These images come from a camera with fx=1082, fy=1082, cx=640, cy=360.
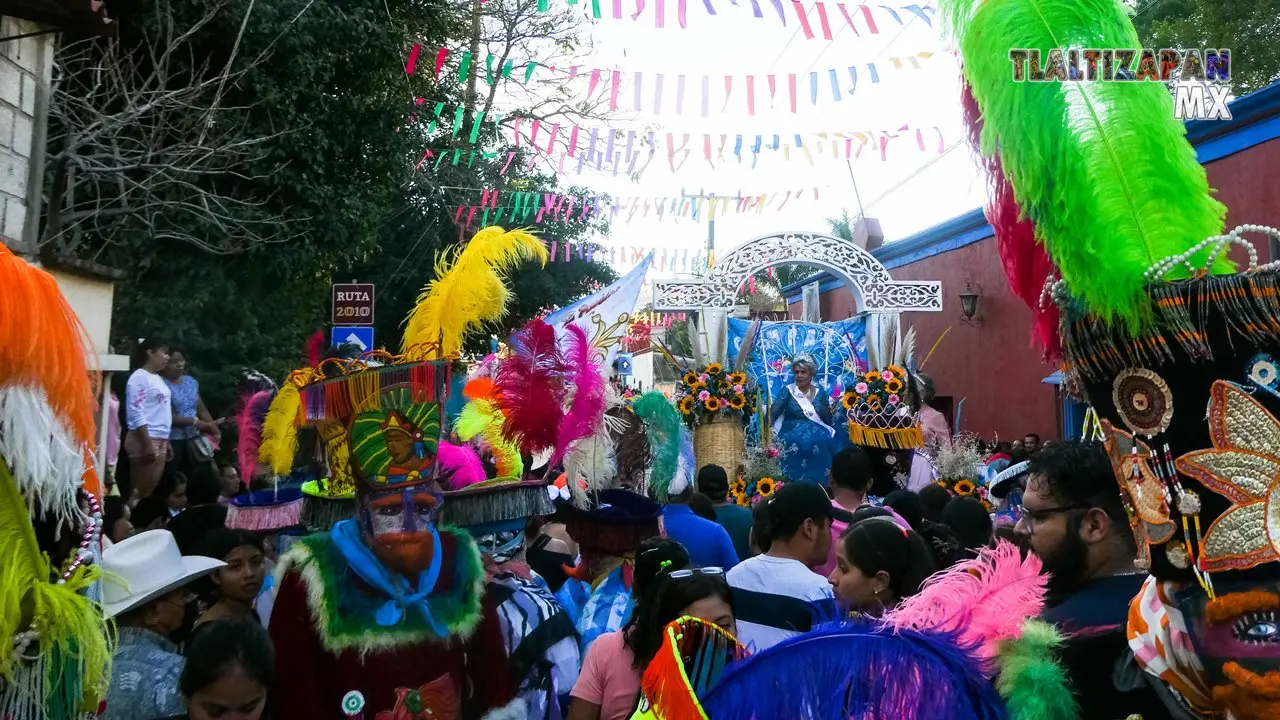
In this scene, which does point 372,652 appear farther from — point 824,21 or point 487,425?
point 824,21

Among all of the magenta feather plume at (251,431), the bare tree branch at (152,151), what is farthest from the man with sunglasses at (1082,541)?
the bare tree branch at (152,151)

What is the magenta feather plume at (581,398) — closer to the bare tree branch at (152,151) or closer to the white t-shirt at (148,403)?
the white t-shirt at (148,403)

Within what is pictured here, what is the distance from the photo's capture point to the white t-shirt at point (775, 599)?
12.2ft

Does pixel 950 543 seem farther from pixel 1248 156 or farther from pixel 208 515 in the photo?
pixel 1248 156

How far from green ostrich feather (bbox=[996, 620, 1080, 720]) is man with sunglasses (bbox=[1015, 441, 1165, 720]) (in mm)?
258

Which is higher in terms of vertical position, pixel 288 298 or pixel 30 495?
pixel 288 298

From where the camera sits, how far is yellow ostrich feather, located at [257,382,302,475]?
209 inches

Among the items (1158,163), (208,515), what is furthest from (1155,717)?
(208,515)

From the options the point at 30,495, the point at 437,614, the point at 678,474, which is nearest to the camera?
the point at 30,495

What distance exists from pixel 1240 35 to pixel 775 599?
14.7 meters

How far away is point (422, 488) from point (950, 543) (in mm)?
2309

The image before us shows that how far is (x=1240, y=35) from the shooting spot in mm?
14977

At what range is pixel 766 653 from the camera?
1843mm

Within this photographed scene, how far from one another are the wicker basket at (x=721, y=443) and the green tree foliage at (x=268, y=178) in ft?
16.6
